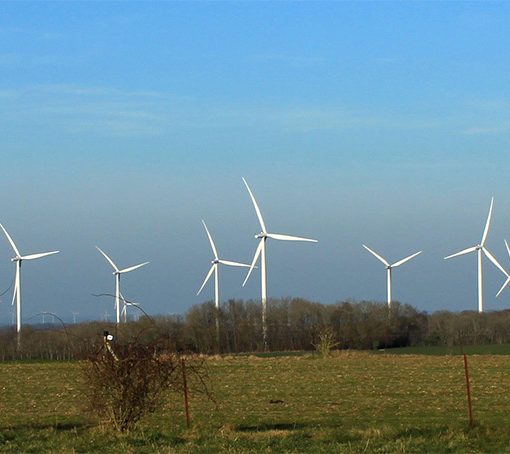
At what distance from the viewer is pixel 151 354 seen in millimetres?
19656

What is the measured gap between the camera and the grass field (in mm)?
17688

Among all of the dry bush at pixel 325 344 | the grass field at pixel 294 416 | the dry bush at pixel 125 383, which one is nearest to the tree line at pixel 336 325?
the dry bush at pixel 325 344

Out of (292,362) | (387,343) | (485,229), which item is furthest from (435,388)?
(387,343)

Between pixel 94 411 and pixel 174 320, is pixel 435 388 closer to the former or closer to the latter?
pixel 94 411

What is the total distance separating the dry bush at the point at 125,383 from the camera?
19.2 metres

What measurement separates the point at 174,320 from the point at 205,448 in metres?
83.6

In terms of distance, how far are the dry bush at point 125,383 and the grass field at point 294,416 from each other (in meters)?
0.36

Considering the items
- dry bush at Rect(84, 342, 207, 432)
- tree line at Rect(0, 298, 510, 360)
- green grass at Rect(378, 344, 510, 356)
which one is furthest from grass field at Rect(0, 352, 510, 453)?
tree line at Rect(0, 298, 510, 360)

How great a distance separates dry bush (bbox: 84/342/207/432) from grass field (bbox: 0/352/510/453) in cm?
36

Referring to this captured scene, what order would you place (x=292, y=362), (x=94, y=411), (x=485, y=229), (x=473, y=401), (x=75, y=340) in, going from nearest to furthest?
(x=94, y=411) → (x=75, y=340) → (x=473, y=401) → (x=292, y=362) → (x=485, y=229)

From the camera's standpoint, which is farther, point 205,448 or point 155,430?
point 155,430

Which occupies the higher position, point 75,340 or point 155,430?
point 75,340

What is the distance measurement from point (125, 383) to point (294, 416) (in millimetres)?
5823

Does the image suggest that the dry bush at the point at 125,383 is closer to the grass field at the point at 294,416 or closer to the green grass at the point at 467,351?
the grass field at the point at 294,416
